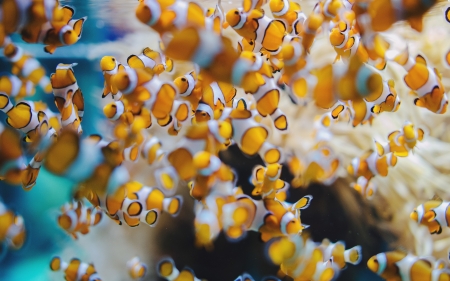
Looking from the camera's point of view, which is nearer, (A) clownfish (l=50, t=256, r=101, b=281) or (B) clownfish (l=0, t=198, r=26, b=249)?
(B) clownfish (l=0, t=198, r=26, b=249)

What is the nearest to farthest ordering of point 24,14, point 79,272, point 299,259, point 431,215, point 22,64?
1. point 24,14
2. point 299,259
3. point 431,215
4. point 22,64
5. point 79,272

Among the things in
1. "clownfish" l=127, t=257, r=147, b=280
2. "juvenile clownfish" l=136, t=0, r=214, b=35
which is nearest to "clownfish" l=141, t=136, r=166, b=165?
"clownfish" l=127, t=257, r=147, b=280

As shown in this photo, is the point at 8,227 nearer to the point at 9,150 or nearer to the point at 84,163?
the point at 9,150

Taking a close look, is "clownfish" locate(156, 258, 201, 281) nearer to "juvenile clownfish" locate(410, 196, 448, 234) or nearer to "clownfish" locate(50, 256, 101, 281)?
"clownfish" locate(50, 256, 101, 281)

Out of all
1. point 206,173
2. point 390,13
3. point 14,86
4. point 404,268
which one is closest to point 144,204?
point 206,173

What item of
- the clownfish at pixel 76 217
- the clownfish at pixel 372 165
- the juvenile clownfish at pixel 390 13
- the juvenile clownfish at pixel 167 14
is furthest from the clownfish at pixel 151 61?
the clownfish at pixel 372 165

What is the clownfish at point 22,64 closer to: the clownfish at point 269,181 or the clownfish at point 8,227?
the clownfish at point 8,227
